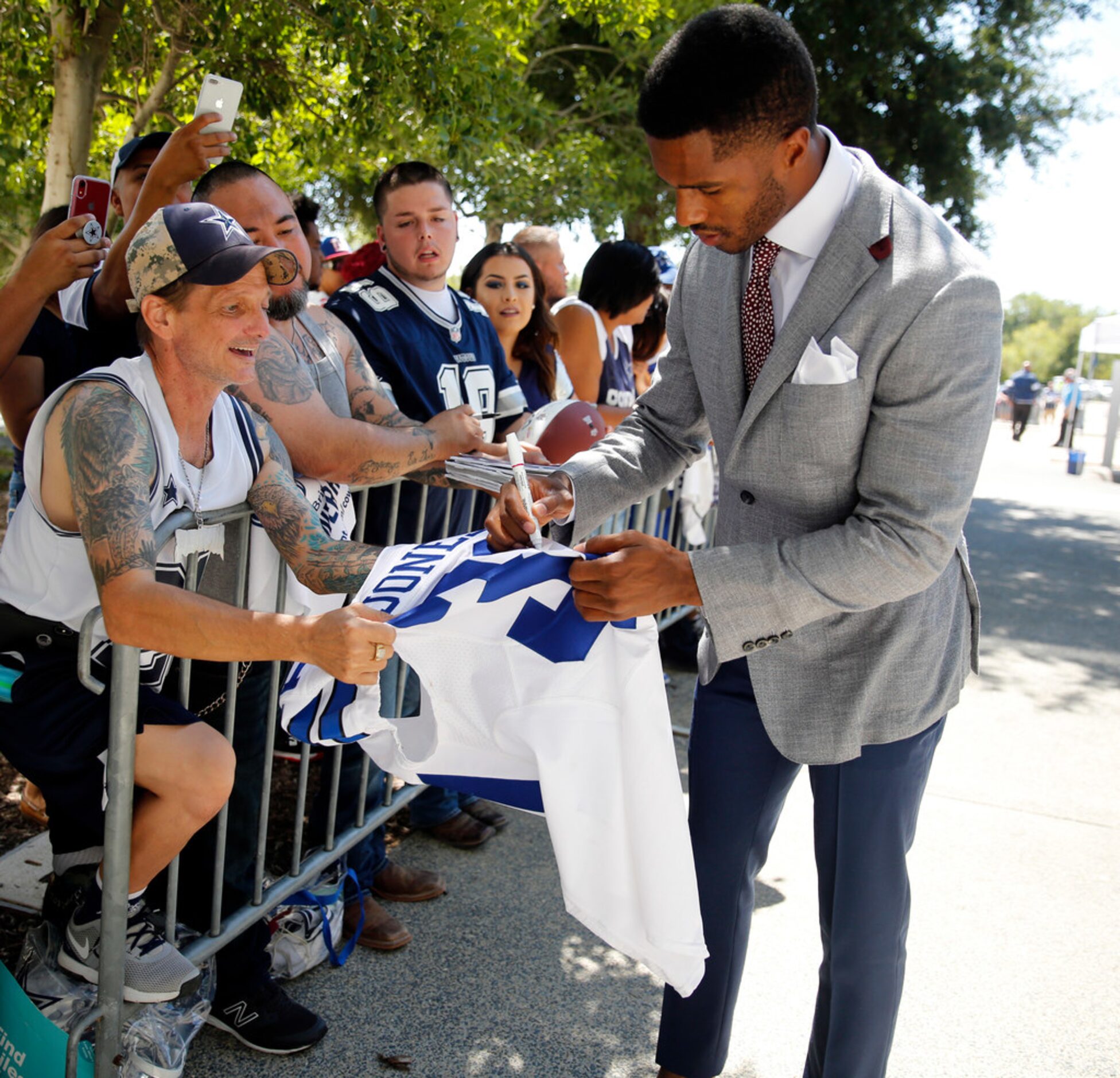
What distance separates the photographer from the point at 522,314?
4.86m

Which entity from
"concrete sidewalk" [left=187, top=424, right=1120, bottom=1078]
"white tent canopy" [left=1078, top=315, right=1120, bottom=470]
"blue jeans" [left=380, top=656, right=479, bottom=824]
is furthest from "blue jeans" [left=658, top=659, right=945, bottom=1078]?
"white tent canopy" [left=1078, top=315, right=1120, bottom=470]

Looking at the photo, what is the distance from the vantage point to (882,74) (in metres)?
12.6

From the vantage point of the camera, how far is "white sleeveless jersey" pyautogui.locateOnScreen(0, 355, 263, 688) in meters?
2.34

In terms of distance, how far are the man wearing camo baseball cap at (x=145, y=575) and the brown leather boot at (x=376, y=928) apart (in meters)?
0.92

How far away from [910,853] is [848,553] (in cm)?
262

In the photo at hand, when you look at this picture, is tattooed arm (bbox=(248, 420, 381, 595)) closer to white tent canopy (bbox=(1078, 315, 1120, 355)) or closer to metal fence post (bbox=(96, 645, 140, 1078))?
metal fence post (bbox=(96, 645, 140, 1078))

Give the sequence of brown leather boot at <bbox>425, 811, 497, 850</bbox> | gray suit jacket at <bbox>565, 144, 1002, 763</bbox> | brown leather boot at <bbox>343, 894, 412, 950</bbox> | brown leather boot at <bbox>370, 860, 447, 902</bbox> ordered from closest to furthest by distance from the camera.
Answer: gray suit jacket at <bbox>565, 144, 1002, 763</bbox> < brown leather boot at <bbox>343, 894, 412, 950</bbox> < brown leather boot at <bbox>370, 860, 447, 902</bbox> < brown leather boot at <bbox>425, 811, 497, 850</bbox>

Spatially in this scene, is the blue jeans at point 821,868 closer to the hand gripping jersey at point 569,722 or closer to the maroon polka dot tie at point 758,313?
the hand gripping jersey at point 569,722

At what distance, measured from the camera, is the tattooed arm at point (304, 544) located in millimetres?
2717

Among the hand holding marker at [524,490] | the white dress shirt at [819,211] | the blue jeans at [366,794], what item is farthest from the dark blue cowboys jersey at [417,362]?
the white dress shirt at [819,211]

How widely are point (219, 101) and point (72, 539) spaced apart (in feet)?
4.97

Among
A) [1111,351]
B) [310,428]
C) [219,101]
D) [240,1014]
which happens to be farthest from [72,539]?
[1111,351]

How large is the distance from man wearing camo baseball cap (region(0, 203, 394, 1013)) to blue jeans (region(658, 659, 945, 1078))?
90 centimetres

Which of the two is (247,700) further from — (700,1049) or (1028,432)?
(1028,432)
